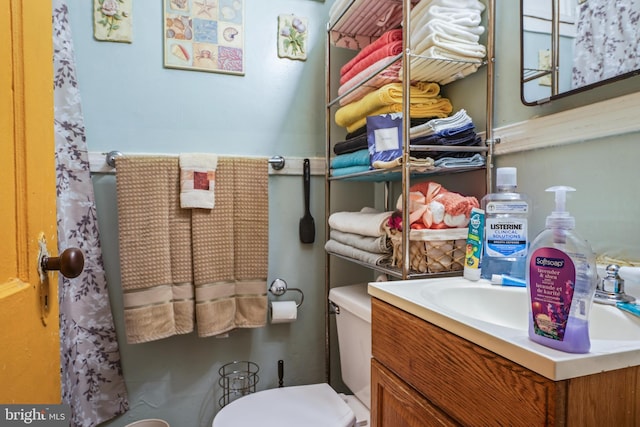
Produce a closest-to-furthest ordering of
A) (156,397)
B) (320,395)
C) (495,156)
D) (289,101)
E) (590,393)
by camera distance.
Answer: (590,393) < (495,156) < (320,395) < (156,397) < (289,101)

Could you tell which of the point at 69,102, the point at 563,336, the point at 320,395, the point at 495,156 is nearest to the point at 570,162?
the point at 495,156

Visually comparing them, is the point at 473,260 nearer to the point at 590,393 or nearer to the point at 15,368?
the point at 590,393

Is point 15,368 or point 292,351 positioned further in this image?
point 292,351

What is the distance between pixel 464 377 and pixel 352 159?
0.94 meters

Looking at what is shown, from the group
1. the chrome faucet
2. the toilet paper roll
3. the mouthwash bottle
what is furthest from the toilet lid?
the chrome faucet

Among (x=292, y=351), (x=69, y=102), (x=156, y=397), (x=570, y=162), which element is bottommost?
(x=156, y=397)

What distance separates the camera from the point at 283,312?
158 centimetres

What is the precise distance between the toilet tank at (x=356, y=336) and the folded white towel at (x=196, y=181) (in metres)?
0.62

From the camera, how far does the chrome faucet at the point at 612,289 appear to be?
2.22 ft

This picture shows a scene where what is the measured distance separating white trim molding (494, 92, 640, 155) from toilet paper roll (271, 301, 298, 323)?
0.99m

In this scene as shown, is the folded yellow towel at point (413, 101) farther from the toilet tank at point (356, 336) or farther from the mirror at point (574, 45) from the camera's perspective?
the toilet tank at point (356, 336)

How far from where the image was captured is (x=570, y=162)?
2.95ft

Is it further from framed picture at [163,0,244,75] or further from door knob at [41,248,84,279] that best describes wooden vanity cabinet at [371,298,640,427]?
framed picture at [163,0,244,75]

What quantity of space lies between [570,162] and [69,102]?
1609 millimetres
